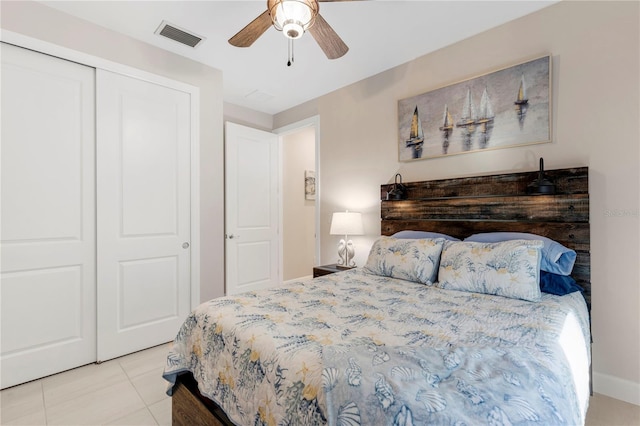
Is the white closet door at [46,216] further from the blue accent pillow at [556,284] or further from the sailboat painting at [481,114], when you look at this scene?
Result: the blue accent pillow at [556,284]

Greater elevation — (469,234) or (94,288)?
(469,234)

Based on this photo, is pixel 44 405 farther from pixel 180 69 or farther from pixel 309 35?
pixel 309 35

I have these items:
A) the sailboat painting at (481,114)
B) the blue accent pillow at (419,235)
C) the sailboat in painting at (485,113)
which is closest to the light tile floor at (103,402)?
the blue accent pillow at (419,235)

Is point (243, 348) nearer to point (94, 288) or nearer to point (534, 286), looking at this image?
point (534, 286)

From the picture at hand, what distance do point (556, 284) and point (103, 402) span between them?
291cm

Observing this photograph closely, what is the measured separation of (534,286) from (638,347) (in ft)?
2.92

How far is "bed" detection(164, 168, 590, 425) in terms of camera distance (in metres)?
0.86

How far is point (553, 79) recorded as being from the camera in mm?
2215

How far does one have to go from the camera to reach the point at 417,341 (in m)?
1.20

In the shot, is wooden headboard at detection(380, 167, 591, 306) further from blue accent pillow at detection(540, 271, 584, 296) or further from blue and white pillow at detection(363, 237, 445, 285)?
blue and white pillow at detection(363, 237, 445, 285)

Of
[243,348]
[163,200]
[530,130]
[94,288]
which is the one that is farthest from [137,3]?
[530,130]

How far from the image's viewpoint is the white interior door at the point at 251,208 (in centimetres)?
384

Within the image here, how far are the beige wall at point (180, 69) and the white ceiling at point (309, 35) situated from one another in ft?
0.25

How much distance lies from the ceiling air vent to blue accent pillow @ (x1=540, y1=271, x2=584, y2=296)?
3158 millimetres
